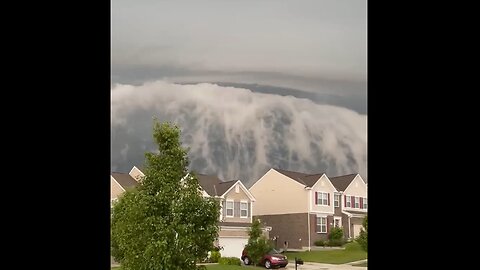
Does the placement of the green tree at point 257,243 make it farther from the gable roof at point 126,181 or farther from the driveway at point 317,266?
the gable roof at point 126,181

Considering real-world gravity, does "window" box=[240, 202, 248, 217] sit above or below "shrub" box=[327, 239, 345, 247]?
above

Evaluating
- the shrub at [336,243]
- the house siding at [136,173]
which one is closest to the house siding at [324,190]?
the shrub at [336,243]

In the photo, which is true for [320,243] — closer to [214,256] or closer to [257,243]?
[257,243]

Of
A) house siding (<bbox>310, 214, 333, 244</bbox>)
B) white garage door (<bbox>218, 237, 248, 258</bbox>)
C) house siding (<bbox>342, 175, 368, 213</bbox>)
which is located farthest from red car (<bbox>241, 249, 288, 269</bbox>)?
house siding (<bbox>342, 175, 368, 213</bbox>)

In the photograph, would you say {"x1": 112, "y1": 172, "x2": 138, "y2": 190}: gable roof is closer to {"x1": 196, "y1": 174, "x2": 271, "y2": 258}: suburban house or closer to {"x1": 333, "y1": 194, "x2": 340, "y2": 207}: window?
{"x1": 196, "y1": 174, "x2": 271, "y2": 258}: suburban house
